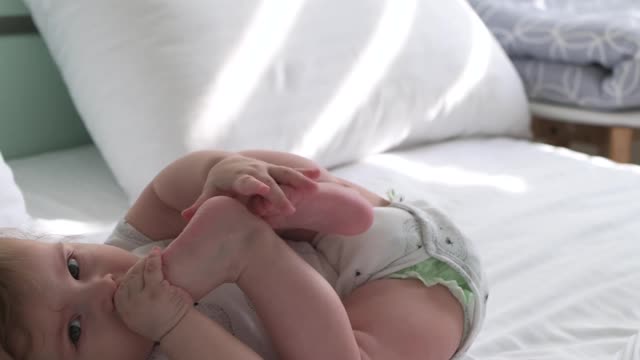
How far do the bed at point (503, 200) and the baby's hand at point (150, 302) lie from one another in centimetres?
34

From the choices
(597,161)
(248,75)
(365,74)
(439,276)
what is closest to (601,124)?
(597,161)

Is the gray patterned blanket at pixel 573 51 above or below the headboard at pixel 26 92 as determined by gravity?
below

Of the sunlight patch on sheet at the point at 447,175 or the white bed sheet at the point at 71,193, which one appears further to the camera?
the sunlight patch on sheet at the point at 447,175

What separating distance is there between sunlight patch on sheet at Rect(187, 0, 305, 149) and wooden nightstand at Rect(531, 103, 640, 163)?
716mm

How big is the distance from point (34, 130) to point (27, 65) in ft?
0.39

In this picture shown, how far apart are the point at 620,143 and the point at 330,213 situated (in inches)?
44.8

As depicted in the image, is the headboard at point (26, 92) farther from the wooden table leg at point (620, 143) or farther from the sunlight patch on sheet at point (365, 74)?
the wooden table leg at point (620, 143)

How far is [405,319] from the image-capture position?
0.76 m

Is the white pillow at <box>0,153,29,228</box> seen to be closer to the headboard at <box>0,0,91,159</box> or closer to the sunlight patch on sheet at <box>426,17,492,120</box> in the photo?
the headboard at <box>0,0,91,159</box>

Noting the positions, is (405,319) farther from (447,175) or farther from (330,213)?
(447,175)

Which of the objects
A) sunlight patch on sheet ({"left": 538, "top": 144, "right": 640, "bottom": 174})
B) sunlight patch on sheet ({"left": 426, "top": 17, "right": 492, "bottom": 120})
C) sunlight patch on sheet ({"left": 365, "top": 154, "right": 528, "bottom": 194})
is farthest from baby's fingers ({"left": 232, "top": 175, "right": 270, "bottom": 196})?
sunlight patch on sheet ({"left": 538, "top": 144, "right": 640, "bottom": 174})

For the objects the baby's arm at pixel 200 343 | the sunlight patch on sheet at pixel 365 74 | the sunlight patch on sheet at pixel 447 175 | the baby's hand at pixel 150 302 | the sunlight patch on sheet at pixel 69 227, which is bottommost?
the sunlight patch on sheet at pixel 447 175

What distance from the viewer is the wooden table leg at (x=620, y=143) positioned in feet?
5.54

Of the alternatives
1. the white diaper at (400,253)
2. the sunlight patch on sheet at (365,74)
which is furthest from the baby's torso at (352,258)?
the sunlight patch on sheet at (365,74)
